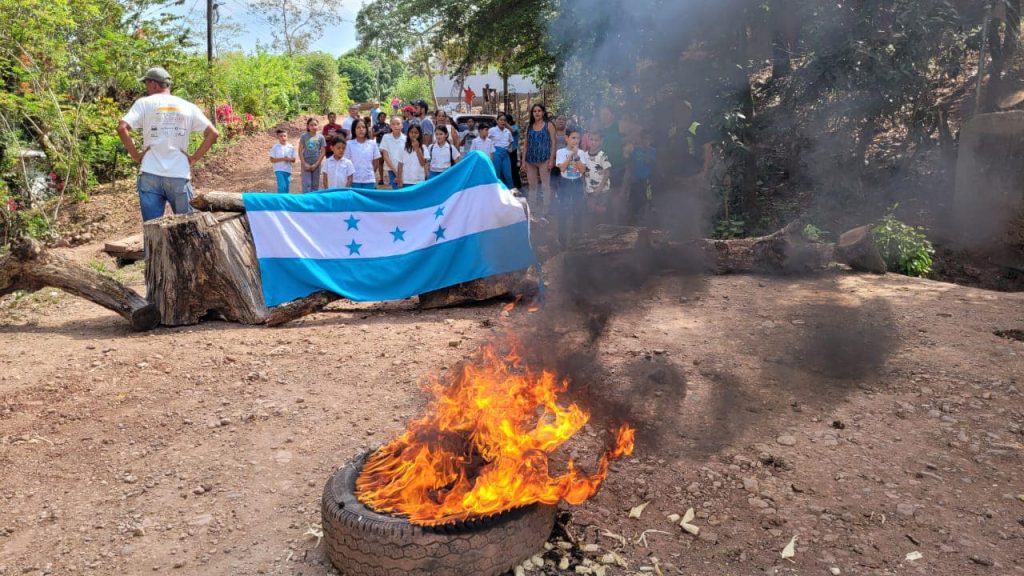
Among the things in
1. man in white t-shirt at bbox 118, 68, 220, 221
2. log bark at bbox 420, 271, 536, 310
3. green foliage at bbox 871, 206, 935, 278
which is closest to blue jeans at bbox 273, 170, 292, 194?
man in white t-shirt at bbox 118, 68, 220, 221

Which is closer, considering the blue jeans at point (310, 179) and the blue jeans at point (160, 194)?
the blue jeans at point (160, 194)

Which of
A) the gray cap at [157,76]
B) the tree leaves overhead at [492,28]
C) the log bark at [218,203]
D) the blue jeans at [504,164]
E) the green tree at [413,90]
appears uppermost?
the green tree at [413,90]

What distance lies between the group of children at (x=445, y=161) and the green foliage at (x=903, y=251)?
115 inches

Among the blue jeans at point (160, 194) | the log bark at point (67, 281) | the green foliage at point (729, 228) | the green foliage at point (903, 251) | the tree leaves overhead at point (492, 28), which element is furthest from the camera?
the tree leaves overhead at point (492, 28)

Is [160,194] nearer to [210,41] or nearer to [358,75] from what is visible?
[210,41]

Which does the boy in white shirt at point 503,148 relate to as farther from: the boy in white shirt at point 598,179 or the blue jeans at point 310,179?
the blue jeans at point 310,179

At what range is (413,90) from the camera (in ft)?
161

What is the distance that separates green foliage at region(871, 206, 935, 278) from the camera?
7.69 metres

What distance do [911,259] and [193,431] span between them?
7.37 metres

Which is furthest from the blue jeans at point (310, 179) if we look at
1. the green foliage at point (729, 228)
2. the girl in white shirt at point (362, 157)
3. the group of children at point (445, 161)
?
the green foliage at point (729, 228)

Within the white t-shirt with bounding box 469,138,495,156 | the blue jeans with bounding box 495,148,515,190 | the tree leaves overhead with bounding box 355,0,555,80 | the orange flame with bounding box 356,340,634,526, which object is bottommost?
the orange flame with bounding box 356,340,634,526

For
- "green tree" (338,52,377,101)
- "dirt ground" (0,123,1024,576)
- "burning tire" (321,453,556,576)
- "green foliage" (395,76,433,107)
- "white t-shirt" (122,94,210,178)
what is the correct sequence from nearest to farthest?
"burning tire" (321,453,556,576) → "dirt ground" (0,123,1024,576) → "white t-shirt" (122,94,210,178) → "green tree" (338,52,377,101) → "green foliage" (395,76,433,107)

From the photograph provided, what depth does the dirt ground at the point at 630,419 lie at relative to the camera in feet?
9.98

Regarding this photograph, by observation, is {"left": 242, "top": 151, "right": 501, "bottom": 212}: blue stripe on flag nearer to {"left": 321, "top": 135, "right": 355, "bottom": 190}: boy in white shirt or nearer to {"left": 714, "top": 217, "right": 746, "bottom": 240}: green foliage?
{"left": 321, "top": 135, "right": 355, "bottom": 190}: boy in white shirt
